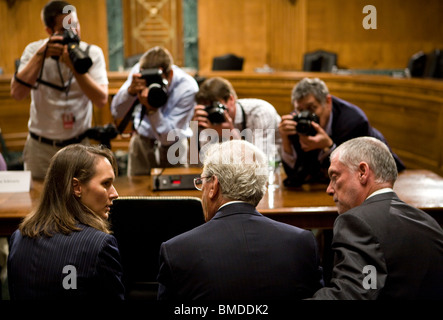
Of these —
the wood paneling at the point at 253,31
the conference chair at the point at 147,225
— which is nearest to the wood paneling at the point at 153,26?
the wood paneling at the point at 253,31

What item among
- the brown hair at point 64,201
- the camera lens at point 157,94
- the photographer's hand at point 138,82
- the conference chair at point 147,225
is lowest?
the conference chair at point 147,225

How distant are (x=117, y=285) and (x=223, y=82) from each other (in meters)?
1.58

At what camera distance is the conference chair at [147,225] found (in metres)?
2.12

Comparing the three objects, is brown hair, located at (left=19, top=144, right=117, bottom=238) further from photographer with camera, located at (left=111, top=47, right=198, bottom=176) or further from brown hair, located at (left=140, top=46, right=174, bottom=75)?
brown hair, located at (left=140, top=46, right=174, bottom=75)

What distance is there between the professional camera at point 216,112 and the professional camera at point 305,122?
39 centimetres

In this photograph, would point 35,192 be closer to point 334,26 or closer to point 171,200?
point 171,200

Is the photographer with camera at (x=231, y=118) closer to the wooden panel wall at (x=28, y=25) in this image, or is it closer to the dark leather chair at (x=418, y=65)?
the dark leather chair at (x=418, y=65)

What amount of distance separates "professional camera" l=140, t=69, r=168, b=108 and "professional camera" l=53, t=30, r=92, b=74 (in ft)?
1.05

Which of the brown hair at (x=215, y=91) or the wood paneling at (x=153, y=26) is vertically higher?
the wood paneling at (x=153, y=26)

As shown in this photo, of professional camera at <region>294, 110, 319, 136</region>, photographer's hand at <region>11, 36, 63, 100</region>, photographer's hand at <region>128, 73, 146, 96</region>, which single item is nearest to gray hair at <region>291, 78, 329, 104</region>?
professional camera at <region>294, 110, 319, 136</region>

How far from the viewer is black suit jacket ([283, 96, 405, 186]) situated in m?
2.84

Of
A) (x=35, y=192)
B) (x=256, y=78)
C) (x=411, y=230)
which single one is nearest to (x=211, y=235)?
(x=411, y=230)

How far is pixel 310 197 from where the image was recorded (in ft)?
8.59

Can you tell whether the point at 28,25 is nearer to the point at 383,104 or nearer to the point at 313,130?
the point at 383,104
